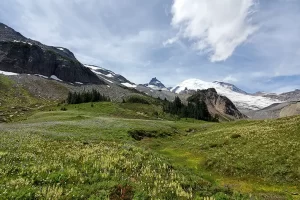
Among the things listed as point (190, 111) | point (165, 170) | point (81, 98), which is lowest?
point (165, 170)

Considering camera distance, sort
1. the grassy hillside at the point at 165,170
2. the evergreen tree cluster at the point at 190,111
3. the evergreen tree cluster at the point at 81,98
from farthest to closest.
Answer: the evergreen tree cluster at the point at 190,111
the evergreen tree cluster at the point at 81,98
the grassy hillside at the point at 165,170

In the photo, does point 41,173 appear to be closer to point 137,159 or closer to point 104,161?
point 104,161

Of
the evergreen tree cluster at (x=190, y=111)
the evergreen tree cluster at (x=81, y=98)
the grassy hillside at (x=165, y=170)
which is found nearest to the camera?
the grassy hillside at (x=165, y=170)

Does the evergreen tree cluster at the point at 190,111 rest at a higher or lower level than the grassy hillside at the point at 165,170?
higher

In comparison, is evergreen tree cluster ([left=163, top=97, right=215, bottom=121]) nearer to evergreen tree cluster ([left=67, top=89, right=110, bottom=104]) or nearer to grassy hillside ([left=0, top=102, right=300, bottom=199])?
evergreen tree cluster ([left=67, top=89, right=110, bottom=104])

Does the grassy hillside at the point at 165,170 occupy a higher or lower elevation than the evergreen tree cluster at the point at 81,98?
lower

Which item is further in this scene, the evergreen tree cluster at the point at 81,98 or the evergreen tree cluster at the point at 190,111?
the evergreen tree cluster at the point at 190,111

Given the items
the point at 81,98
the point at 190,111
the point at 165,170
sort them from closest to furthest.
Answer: the point at 165,170, the point at 81,98, the point at 190,111

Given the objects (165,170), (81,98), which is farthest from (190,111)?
(165,170)

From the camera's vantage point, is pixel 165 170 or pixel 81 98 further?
pixel 81 98

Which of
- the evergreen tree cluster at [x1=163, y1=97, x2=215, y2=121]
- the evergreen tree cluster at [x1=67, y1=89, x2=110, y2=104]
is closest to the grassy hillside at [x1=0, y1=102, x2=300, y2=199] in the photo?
the evergreen tree cluster at [x1=163, y1=97, x2=215, y2=121]

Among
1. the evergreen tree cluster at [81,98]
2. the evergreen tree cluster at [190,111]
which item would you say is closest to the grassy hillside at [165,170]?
the evergreen tree cluster at [190,111]

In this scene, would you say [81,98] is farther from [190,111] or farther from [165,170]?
[165,170]

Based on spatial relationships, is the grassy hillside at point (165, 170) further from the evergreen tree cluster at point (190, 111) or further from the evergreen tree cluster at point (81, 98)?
the evergreen tree cluster at point (81, 98)
